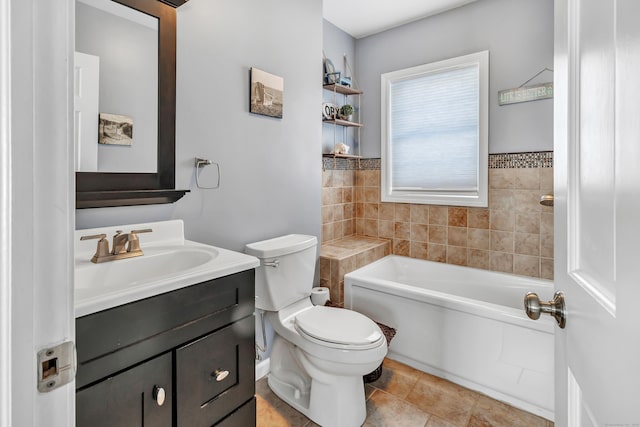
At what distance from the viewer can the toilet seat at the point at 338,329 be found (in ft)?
5.18

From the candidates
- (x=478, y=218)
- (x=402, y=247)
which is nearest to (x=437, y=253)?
(x=402, y=247)

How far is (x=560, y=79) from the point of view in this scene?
27.3 inches

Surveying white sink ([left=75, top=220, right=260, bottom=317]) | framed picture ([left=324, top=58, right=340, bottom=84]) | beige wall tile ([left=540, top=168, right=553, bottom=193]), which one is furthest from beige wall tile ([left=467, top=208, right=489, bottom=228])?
white sink ([left=75, top=220, right=260, bottom=317])

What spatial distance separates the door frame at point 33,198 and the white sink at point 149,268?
508mm

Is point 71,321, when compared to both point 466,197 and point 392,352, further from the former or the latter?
point 466,197

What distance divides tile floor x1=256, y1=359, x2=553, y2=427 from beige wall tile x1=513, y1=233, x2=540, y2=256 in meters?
1.14

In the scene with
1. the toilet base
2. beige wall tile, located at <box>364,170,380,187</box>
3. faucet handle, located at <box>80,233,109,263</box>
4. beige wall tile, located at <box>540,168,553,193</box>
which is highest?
beige wall tile, located at <box>364,170,380,187</box>

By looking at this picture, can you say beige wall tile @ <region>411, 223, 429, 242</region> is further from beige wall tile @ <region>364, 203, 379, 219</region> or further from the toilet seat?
the toilet seat

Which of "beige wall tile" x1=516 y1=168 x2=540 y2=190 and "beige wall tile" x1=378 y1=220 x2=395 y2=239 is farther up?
"beige wall tile" x1=516 y1=168 x2=540 y2=190

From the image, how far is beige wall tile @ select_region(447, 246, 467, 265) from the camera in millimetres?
2818

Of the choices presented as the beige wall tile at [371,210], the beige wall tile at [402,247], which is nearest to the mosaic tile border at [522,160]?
the beige wall tile at [402,247]

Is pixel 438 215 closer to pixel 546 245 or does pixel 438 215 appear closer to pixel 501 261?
pixel 501 261

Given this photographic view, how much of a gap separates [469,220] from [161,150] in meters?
2.35

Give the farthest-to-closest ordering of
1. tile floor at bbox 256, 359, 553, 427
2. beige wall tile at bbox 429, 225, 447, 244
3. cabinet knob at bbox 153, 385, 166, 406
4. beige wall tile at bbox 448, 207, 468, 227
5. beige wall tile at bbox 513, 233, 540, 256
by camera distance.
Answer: beige wall tile at bbox 429, 225, 447, 244
beige wall tile at bbox 448, 207, 468, 227
beige wall tile at bbox 513, 233, 540, 256
tile floor at bbox 256, 359, 553, 427
cabinet knob at bbox 153, 385, 166, 406
